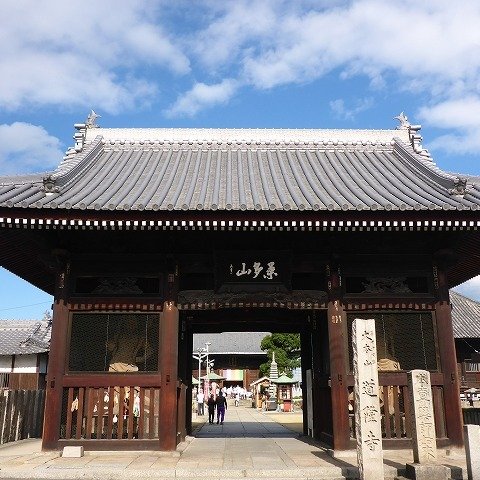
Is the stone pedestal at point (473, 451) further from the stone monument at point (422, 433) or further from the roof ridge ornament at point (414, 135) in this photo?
the roof ridge ornament at point (414, 135)

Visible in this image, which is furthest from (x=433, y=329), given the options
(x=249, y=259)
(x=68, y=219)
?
(x=68, y=219)

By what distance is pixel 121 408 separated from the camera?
10492 mm

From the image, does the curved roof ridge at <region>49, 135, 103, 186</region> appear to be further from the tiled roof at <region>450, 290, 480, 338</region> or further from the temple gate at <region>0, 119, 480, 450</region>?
the tiled roof at <region>450, 290, 480, 338</region>

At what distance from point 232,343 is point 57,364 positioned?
50.3m

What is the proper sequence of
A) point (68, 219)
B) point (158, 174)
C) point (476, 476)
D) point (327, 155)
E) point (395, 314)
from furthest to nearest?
point (327, 155) → point (158, 174) → point (395, 314) → point (68, 219) → point (476, 476)

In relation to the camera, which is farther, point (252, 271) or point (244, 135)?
point (244, 135)

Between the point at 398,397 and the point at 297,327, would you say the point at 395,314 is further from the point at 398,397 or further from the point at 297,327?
the point at 297,327

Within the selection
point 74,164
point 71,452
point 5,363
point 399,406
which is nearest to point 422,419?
point 399,406

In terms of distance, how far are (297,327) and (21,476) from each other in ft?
31.7

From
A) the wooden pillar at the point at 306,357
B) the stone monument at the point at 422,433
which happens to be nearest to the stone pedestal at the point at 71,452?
the stone monument at the point at 422,433

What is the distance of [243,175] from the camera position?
43.5 feet

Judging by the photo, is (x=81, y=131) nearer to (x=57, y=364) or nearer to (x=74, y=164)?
(x=74, y=164)

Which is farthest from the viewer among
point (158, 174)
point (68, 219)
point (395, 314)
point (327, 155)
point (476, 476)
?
point (327, 155)

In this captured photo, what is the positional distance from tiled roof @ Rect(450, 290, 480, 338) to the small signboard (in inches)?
731
